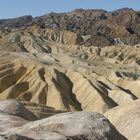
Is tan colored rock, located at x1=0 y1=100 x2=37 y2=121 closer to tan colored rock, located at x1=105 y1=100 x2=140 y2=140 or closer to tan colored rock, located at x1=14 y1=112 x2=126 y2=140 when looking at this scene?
tan colored rock, located at x1=105 y1=100 x2=140 y2=140

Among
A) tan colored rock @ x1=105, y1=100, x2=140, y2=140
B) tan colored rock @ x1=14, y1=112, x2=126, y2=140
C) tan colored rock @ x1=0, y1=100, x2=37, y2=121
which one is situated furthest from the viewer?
tan colored rock @ x1=0, y1=100, x2=37, y2=121

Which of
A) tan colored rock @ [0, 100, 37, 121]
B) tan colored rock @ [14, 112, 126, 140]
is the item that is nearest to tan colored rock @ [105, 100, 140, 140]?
tan colored rock @ [0, 100, 37, 121]

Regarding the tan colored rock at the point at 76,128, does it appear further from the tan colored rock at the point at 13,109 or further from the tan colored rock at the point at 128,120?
the tan colored rock at the point at 13,109

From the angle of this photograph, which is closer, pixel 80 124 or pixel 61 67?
pixel 80 124

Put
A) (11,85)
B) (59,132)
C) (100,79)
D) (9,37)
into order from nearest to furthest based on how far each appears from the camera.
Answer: (59,132), (11,85), (100,79), (9,37)

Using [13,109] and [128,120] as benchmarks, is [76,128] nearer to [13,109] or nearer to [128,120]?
[128,120]

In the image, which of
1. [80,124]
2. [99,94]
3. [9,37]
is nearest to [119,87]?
[99,94]

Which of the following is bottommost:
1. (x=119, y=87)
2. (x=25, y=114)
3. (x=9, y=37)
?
(x=9, y=37)

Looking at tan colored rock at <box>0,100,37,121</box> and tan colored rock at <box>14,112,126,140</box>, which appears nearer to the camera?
tan colored rock at <box>14,112,126,140</box>

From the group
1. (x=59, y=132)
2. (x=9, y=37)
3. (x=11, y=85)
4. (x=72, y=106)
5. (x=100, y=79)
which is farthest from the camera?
(x=9, y=37)

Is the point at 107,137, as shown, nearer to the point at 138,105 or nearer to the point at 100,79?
the point at 138,105

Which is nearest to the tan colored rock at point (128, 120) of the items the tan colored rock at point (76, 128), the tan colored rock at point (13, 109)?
the tan colored rock at point (13, 109)
